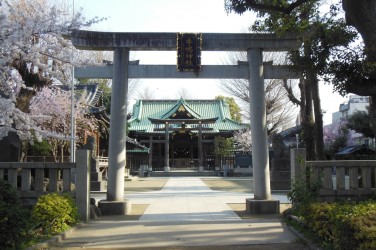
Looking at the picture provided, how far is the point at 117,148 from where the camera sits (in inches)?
490

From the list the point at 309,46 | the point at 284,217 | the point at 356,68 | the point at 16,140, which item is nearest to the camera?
the point at 356,68

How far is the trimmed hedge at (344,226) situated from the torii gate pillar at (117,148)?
20.5 ft

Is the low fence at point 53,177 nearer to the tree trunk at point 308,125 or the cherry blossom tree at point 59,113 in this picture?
the tree trunk at point 308,125

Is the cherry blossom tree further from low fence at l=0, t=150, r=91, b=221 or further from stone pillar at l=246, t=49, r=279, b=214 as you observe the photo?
stone pillar at l=246, t=49, r=279, b=214

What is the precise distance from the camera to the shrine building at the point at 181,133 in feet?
143

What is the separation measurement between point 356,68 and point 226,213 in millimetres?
6023

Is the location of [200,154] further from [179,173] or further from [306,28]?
[306,28]

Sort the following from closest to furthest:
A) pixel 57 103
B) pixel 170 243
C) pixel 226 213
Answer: pixel 170 243
pixel 226 213
pixel 57 103

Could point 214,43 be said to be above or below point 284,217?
above

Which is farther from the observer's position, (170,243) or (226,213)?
(226,213)

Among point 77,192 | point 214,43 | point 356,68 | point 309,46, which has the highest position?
point 214,43

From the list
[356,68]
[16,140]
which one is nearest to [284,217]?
[356,68]

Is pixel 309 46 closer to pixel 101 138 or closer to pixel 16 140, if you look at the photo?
pixel 16 140

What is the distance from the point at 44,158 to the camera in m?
27.0
